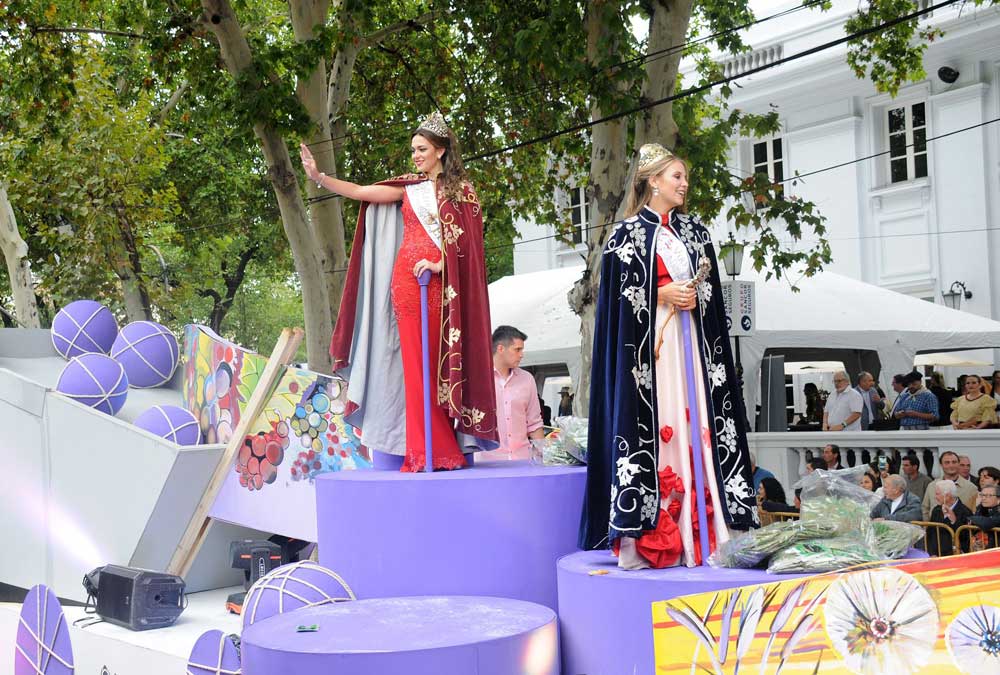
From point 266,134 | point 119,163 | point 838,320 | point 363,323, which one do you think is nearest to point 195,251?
point 119,163

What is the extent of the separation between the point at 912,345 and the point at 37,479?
995 cm

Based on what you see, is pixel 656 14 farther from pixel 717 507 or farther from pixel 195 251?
pixel 195 251

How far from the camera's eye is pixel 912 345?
14250 mm

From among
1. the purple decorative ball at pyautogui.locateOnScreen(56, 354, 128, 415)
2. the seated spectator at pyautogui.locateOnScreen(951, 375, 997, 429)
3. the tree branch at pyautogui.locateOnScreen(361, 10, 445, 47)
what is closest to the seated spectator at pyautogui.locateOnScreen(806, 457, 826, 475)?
the seated spectator at pyautogui.locateOnScreen(951, 375, 997, 429)

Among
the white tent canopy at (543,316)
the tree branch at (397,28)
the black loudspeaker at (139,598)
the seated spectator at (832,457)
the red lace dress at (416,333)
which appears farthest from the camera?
the white tent canopy at (543,316)

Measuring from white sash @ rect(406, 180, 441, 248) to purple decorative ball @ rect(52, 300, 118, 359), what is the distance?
509 cm

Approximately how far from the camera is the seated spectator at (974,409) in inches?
428

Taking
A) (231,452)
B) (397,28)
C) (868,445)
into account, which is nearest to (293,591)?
(231,452)

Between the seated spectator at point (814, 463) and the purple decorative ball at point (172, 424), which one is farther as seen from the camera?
the seated spectator at point (814, 463)

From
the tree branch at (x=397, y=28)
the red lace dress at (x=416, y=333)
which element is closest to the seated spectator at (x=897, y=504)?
the red lace dress at (x=416, y=333)

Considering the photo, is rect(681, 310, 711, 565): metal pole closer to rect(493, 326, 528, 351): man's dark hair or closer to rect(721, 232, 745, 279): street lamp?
rect(493, 326, 528, 351): man's dark hair

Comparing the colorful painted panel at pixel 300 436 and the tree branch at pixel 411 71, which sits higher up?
the tree branch at pixel 411 71

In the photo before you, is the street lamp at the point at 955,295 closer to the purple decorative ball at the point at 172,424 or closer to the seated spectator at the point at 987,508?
the seated spectator at the point at 987,508

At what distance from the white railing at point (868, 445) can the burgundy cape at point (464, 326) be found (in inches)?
226
